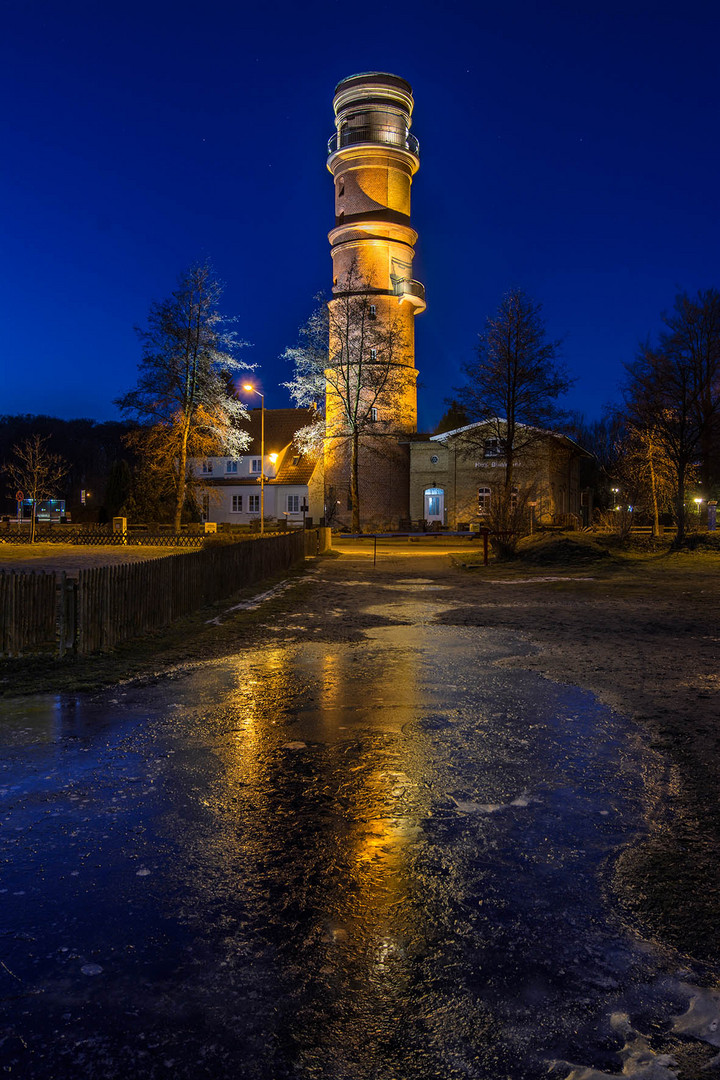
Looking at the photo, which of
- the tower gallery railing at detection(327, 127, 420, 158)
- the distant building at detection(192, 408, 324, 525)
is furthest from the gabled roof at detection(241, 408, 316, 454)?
the tower gallery railing at detection(327, 127, 420, 158)

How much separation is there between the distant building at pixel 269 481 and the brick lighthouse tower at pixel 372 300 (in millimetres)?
4032

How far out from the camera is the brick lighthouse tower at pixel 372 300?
49875mm

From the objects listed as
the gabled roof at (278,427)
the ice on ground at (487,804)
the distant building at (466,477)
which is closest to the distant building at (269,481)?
the gabled roof at (278,427)

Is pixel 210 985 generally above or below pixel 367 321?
below

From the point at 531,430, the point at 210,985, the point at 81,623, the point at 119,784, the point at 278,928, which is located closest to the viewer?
the point at 210,985

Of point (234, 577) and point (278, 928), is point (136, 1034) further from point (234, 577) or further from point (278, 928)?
point (234, 577)

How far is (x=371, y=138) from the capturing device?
5056cm

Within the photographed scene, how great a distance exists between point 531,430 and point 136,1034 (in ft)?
140

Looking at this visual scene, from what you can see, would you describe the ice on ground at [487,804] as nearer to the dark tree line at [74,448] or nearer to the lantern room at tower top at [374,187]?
the lantern room at tower top at [374,187]

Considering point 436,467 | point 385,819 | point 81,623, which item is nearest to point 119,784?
point 385,819

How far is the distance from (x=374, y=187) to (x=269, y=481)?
21.7m

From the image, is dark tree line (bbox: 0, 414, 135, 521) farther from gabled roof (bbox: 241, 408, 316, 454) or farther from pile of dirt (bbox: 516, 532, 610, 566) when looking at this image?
pile of dirt (bbox: 516, 532, 610, 566)

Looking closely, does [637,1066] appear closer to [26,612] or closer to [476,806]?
[476,806]

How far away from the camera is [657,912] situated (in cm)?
351
